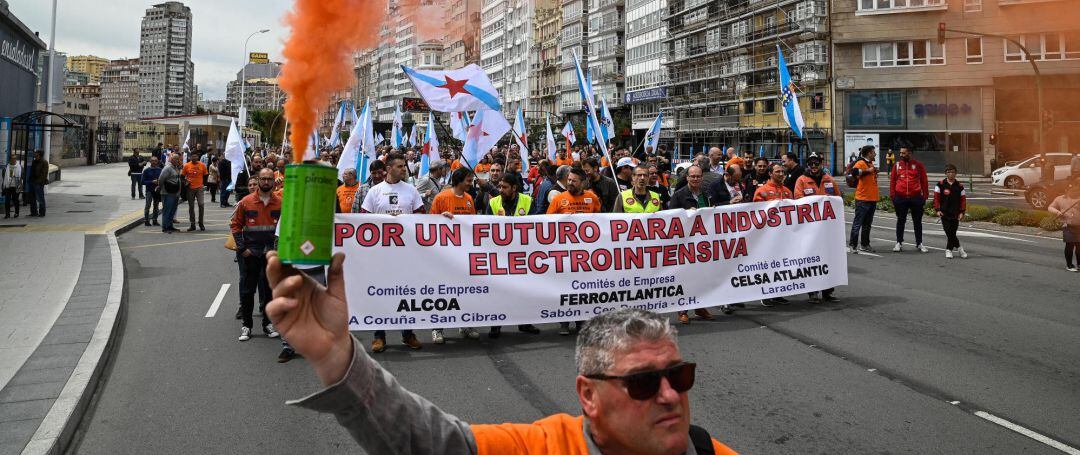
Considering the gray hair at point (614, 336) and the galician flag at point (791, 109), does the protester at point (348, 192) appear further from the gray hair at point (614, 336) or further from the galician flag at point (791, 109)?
the galician flag at point (791, 109)

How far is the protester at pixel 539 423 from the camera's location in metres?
1.72

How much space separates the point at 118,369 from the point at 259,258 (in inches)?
71.8

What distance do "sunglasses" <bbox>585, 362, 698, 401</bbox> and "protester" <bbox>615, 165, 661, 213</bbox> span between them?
7.19 meters

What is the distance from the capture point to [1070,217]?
38.6 feet

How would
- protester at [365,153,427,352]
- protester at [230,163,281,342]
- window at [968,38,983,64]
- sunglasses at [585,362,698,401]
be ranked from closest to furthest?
1. sunglasses at [585,362,698,401]
2. window at [968,38,983,64]
3. protester at [230,163,281,342]
4. protester at [365,153,427,352]

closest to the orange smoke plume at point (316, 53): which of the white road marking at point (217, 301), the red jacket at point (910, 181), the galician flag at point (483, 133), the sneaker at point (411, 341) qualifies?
the sneaker at point (411, 341)

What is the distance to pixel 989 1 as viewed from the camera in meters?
3.74

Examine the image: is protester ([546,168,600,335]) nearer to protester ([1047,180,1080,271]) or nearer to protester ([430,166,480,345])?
protester ([430,166,480,345])

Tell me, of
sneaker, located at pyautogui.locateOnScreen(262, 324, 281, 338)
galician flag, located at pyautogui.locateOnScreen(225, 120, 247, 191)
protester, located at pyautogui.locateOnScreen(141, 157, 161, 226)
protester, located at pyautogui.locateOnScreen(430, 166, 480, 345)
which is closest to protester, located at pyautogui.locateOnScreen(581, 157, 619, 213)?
protester, located at pyautogui.locateOnScreen(430, 166, 480, 345)

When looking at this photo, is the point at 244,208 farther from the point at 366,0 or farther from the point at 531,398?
the point at 366,0

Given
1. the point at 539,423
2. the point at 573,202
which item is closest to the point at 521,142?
the point at 573,202

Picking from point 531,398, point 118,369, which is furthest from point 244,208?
point 531,398

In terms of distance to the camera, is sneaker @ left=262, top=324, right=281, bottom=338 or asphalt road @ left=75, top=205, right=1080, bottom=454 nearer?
asphalt road @ left=75, top=205, right=1080, bottom=454

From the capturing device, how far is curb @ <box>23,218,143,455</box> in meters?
4.48
